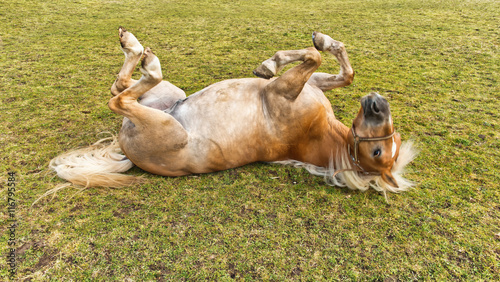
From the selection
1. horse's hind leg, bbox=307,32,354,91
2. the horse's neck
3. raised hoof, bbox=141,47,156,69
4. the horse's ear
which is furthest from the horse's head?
raised hoof, bbox=141,47,156,69

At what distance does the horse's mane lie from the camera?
237 centimetres

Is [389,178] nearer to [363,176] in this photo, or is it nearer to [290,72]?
[363,176]

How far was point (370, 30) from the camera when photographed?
5.82 m

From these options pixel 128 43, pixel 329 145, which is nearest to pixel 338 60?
pixel 329 145

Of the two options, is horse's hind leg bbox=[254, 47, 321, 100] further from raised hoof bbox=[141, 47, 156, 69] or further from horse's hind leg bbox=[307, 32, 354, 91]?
raised hoof bbox=[141, 47, 156, 69]

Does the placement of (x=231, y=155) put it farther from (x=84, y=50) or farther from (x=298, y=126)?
(x=84, y=50)

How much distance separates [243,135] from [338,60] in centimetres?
105

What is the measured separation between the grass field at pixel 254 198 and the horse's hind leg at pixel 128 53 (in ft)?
2.25

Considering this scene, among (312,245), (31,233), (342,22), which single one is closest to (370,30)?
(342,22)

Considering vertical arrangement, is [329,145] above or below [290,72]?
below

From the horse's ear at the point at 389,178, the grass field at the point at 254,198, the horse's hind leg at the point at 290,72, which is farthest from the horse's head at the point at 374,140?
the horse's hind leg at the point at 290,72

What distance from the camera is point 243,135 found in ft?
7.93

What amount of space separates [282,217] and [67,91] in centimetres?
290

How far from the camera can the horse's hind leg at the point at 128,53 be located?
221 cm
